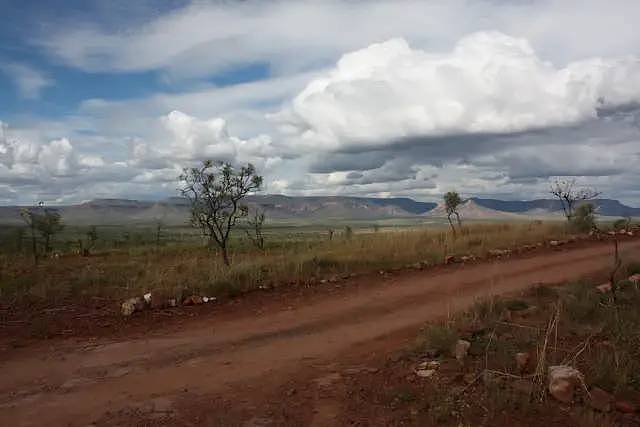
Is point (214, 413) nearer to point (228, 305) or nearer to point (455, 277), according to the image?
point (228, 305)

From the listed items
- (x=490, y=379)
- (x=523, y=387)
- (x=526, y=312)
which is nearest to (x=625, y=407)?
(x=523, y=387)

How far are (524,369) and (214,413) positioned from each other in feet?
12.2

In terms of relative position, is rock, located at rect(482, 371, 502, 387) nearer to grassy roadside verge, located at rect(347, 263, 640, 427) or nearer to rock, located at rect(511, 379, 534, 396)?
grassy roadside verge, located at rect(347, 263, 640, 427)

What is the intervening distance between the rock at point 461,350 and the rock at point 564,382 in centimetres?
126

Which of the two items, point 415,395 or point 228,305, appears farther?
point 228,305

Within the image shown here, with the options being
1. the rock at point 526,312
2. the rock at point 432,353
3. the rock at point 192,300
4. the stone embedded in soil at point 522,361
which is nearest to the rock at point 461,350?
the rock at point 432,353

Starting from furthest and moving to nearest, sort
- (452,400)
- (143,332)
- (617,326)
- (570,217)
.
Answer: (570,217)
(143,332)
(617,326)
(452,400)

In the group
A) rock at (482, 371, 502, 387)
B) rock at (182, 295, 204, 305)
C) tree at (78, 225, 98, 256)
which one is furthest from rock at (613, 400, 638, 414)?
tree at (78, 225, 98, 256)

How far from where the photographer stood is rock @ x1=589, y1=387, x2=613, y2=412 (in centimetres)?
551

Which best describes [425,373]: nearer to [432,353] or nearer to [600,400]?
[432,353]

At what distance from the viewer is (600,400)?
5.58 m

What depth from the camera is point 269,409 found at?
5.82 metres

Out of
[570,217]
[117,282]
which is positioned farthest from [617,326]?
[570,217]

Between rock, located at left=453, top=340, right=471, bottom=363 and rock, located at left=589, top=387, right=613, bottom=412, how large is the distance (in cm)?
165
